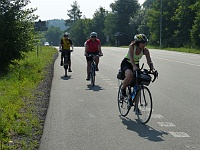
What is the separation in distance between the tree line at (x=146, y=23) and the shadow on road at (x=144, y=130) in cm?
4580

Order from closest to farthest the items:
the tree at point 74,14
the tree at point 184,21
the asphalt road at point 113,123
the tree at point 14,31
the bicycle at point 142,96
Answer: the asphalt road at point 113,123, the bicycle at point 142,96, the tree at point 14,31, the tree at point 184,21, the tree at point 74,14

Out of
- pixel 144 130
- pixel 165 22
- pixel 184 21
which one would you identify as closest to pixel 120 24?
pixel 165 22

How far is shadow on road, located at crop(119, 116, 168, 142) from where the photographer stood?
271 inches

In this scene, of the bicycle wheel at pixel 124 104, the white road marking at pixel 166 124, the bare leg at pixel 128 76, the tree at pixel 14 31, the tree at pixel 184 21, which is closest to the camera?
the white road marking at pixel 166 124

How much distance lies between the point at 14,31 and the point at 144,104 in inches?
489

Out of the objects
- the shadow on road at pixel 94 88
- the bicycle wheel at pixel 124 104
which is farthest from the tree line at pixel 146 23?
the bicycle wheel at pixel 124 104

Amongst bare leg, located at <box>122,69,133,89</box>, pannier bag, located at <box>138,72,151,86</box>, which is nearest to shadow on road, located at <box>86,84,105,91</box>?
bare leg, located at <box>122,69,133,89</box>

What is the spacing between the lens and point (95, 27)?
135750 millimetres

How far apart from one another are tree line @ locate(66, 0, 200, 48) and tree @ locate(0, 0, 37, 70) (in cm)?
3556

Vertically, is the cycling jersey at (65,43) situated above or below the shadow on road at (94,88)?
above

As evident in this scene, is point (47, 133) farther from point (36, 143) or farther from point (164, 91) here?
point (164, 91)

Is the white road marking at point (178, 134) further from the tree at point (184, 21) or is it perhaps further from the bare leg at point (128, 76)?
the tree at point (184, 21)

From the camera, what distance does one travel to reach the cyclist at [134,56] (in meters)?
7.98

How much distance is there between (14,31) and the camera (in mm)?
19250
